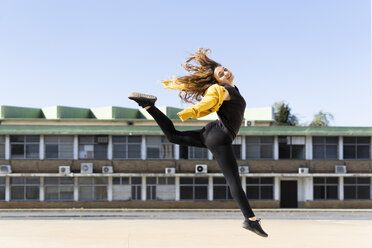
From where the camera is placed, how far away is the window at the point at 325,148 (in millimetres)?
39750

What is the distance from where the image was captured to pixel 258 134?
39.1 metres

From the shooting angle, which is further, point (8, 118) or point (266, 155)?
point (8, 118)

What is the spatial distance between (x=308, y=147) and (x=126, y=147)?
13.9 m

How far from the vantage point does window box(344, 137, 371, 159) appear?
3991 centimetres

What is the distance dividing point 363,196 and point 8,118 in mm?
30070

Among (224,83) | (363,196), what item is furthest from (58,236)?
(363,196)

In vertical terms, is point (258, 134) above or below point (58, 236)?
above

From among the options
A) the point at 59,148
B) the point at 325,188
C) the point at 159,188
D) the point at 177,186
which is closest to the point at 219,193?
the point at 177,186

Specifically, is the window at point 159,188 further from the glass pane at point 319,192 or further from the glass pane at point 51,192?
the glass pane at point 319,192

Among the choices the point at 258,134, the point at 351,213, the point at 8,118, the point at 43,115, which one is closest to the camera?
the point at 351,213

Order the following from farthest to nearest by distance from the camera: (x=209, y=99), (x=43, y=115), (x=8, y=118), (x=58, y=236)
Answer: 1. (x=43, y=115)
2. (x=8, y=118)
3. (x=58, y=236)
4. (x=209, y=99)

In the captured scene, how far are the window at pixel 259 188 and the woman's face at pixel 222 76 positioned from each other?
35.3 metres

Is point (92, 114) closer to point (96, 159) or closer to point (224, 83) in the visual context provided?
point (96, 159)

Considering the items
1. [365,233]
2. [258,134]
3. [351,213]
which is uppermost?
[258,134]
